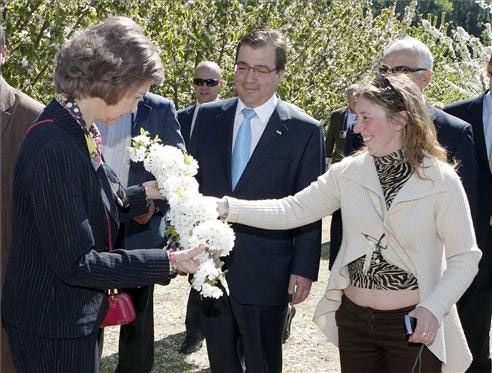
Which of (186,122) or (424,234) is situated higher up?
(186,122)

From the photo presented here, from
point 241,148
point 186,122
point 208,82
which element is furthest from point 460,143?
point 208,82

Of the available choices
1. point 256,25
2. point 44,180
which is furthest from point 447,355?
point 256,25

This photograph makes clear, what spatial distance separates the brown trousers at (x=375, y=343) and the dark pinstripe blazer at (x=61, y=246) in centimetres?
127

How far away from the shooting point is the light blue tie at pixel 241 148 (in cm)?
518

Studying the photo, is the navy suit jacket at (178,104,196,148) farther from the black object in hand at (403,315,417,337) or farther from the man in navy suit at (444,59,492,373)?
the black object in hand at (403,315,417,337)

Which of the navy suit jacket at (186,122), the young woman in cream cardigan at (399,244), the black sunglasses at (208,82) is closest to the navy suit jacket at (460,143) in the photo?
the young woman in cream cardigan at (399,244)

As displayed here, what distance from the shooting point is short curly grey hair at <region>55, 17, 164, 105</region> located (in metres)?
3.25

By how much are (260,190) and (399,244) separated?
1.35 meters

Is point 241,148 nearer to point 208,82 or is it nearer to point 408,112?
point 408,112

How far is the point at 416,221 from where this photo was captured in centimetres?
390

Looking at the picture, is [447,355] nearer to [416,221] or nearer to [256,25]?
[416,221]

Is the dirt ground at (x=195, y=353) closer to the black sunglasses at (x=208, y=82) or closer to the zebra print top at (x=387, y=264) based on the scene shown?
the black sunglasses at (x=208, y=82)

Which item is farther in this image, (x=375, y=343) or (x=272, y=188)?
(x=272, y=188)

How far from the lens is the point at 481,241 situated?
5.98 m
